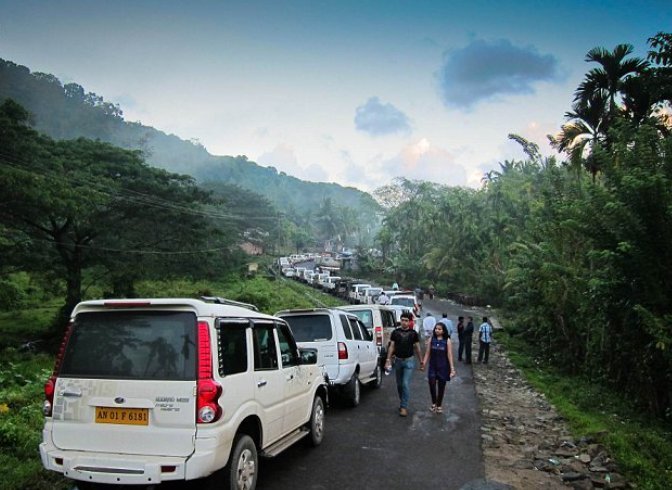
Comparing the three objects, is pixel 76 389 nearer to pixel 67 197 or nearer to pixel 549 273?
pixel 549 273

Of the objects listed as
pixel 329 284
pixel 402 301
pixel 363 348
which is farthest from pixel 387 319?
pixel 329 284

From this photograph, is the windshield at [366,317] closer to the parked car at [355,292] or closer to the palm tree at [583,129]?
the palm tree at [583,129]

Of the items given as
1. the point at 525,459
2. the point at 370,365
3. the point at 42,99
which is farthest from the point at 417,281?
the point at 42,99

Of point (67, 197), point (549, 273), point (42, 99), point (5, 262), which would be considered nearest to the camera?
point (549, 273)

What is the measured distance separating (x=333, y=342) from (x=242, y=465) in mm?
4527

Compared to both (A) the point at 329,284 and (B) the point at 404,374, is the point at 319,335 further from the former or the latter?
(A) the point at 329,284

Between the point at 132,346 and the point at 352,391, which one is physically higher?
the point at 132,346

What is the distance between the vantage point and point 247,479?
504 centimetres

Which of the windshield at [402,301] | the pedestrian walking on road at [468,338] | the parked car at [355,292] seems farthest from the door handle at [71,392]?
the parked car at [355,292]

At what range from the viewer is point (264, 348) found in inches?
229

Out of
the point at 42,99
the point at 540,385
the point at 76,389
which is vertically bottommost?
the point at 540,385

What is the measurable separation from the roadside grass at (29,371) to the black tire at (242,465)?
2.10 metres

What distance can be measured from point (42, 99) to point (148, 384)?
144850 millimetres

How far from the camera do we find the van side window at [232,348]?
187 inches
